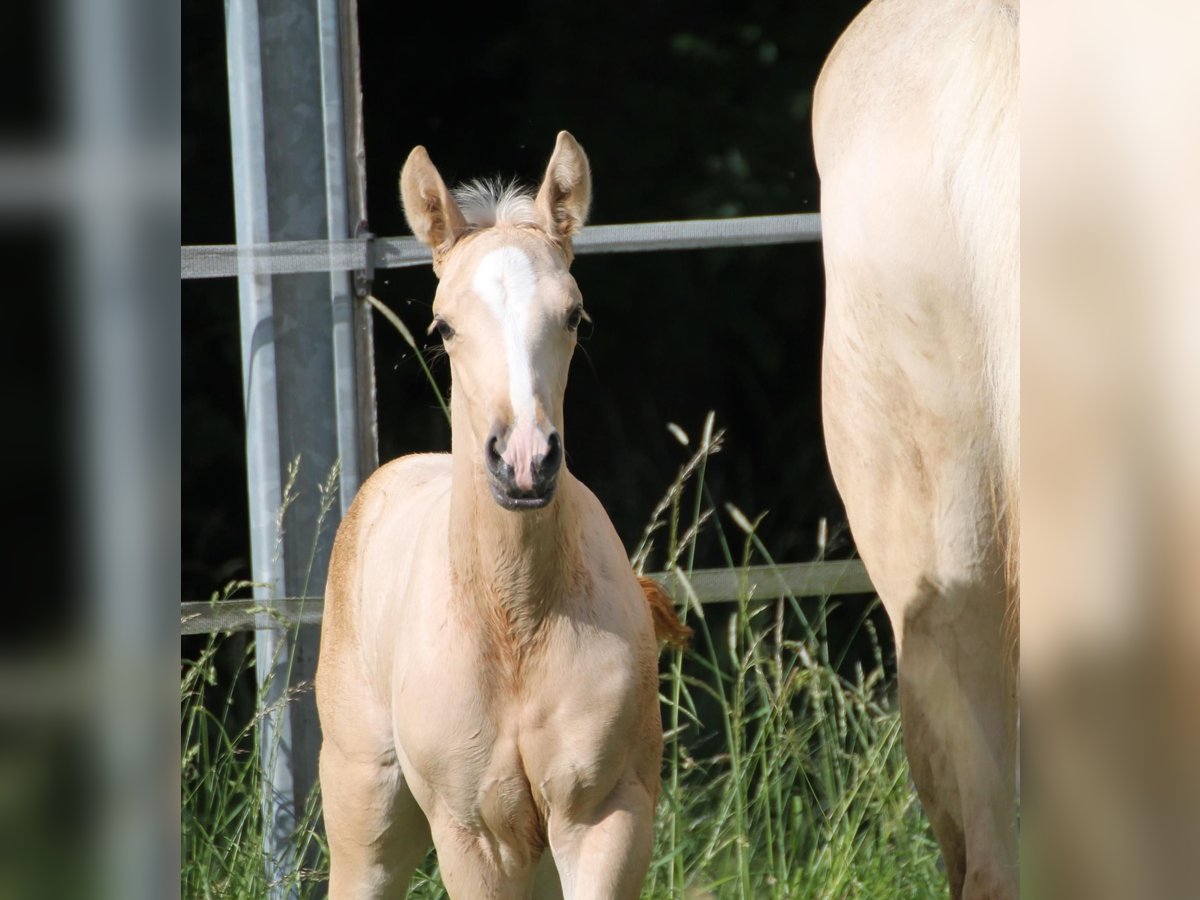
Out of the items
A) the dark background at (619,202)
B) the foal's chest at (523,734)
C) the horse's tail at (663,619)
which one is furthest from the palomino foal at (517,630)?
the dark background at (619,202)

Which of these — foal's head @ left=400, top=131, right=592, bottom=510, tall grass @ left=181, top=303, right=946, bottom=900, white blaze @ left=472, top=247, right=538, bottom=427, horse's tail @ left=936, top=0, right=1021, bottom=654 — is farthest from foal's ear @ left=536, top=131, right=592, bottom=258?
horse's tail @ left=936, top=0, right=1021, bottom=654

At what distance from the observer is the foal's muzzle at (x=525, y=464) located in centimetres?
170

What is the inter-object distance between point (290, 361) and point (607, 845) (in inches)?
35.9

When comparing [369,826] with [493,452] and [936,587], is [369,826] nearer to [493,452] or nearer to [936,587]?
[493,452]

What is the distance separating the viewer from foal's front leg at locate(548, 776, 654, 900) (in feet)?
5.98

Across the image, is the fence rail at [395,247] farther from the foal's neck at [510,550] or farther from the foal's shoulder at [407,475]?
the foal's neck at [510,550]

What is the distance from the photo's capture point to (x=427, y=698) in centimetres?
187

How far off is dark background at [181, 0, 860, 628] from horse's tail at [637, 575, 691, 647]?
1.27ft

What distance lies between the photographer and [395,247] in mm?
2355

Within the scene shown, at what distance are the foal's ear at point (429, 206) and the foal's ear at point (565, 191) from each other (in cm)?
11

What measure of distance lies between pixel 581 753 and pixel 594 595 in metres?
0.20

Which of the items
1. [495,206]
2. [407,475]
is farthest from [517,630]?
[495,206]

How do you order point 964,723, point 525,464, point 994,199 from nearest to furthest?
point 525,464 < point 994,199 < point 964,723

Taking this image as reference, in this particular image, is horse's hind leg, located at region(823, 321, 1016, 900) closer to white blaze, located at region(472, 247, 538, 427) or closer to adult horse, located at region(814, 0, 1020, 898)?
adult horse, located at region(814, 0, 1020, 898)
